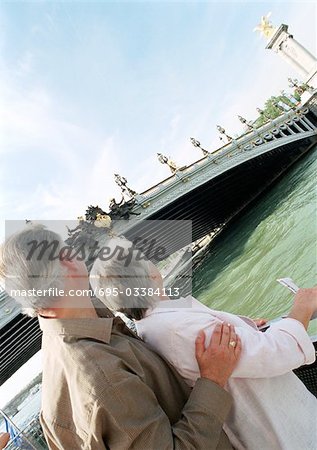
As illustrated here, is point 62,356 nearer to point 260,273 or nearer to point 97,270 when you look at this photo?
point 97,270

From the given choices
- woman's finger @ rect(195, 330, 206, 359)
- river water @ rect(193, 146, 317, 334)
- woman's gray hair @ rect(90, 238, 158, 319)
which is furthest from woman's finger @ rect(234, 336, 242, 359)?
river water @ rect(193, 146, 317, 334)

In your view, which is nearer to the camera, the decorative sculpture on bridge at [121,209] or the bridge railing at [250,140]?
the decorative sculpture on bridge at [121,209]

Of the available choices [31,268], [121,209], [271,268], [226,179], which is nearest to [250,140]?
[226,179]

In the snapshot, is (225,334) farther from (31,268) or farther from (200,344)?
(31,268)

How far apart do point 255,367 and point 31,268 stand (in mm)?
988

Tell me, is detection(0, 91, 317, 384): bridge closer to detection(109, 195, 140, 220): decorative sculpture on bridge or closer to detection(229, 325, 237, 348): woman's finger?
detection(109, 195, 140, 220): decorative sculpture on bridge

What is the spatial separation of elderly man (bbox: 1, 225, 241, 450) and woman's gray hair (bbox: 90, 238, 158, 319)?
12cm

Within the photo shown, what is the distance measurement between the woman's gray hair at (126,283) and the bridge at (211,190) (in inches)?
461

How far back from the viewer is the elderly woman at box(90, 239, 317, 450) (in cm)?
154

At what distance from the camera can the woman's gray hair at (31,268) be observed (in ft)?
4.99

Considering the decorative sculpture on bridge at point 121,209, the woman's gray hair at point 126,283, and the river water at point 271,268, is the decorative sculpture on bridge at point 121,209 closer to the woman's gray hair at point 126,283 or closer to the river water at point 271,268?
the river water at point 271,268

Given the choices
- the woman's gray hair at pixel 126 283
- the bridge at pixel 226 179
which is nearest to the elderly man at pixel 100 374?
the woman's gray hair at pixel 126 283

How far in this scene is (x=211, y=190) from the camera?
72.7ft

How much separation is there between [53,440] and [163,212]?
705 inches
